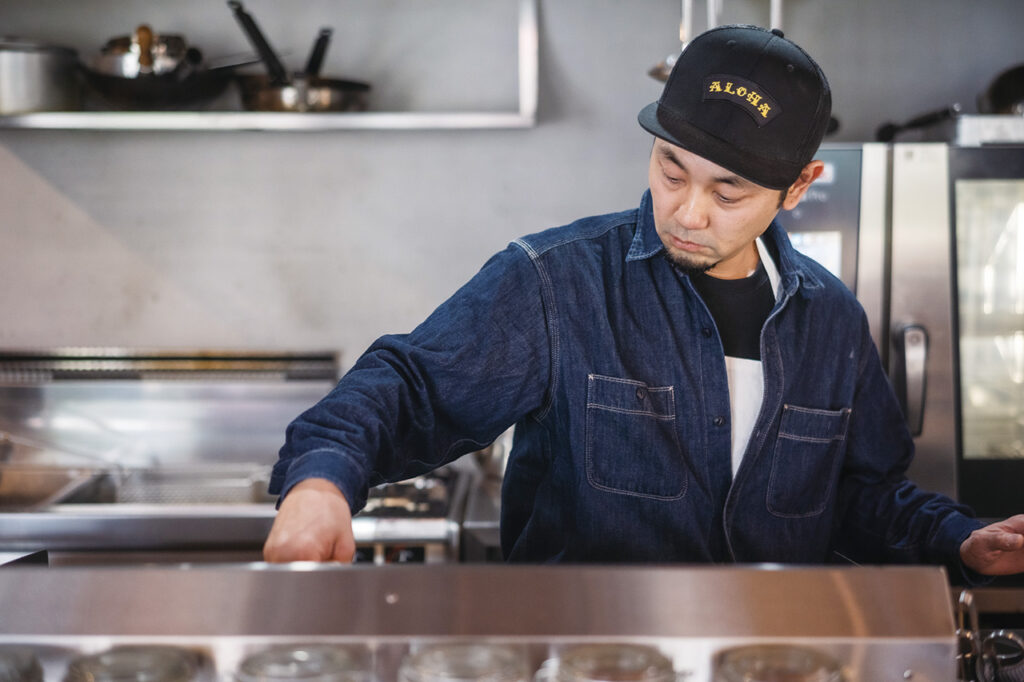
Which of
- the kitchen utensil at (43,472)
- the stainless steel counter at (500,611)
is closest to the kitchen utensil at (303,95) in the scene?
the kitchen utensil at (43,472)

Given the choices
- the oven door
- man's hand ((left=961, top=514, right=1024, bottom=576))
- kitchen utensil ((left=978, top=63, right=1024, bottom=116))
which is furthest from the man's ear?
kitchen utensil ((left=978, top=63, right=1024, bottom=116))

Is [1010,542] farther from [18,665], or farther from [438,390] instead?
[18,665]

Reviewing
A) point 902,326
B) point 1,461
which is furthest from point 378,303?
point 902,326

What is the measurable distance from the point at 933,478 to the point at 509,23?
6.14ft

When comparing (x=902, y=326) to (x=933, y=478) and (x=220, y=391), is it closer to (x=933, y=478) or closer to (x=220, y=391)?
(x=933, y=478)

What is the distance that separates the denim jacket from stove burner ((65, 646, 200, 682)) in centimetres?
48

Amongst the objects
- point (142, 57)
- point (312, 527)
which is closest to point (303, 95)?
point (142, 57)

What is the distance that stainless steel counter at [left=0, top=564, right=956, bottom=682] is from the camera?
84 centimetres

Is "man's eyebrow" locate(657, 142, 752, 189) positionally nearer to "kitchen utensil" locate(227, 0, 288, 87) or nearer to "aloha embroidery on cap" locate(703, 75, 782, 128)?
"aloha embroidery on cap" locate(703, 75, 782, 128)

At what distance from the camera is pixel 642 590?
858 mm

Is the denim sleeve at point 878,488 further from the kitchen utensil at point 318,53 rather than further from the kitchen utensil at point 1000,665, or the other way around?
the kitchen utensil at point 318,53

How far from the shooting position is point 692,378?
56.6 inches

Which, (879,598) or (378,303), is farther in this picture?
(378,303)

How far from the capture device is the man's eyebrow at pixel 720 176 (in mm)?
1271
